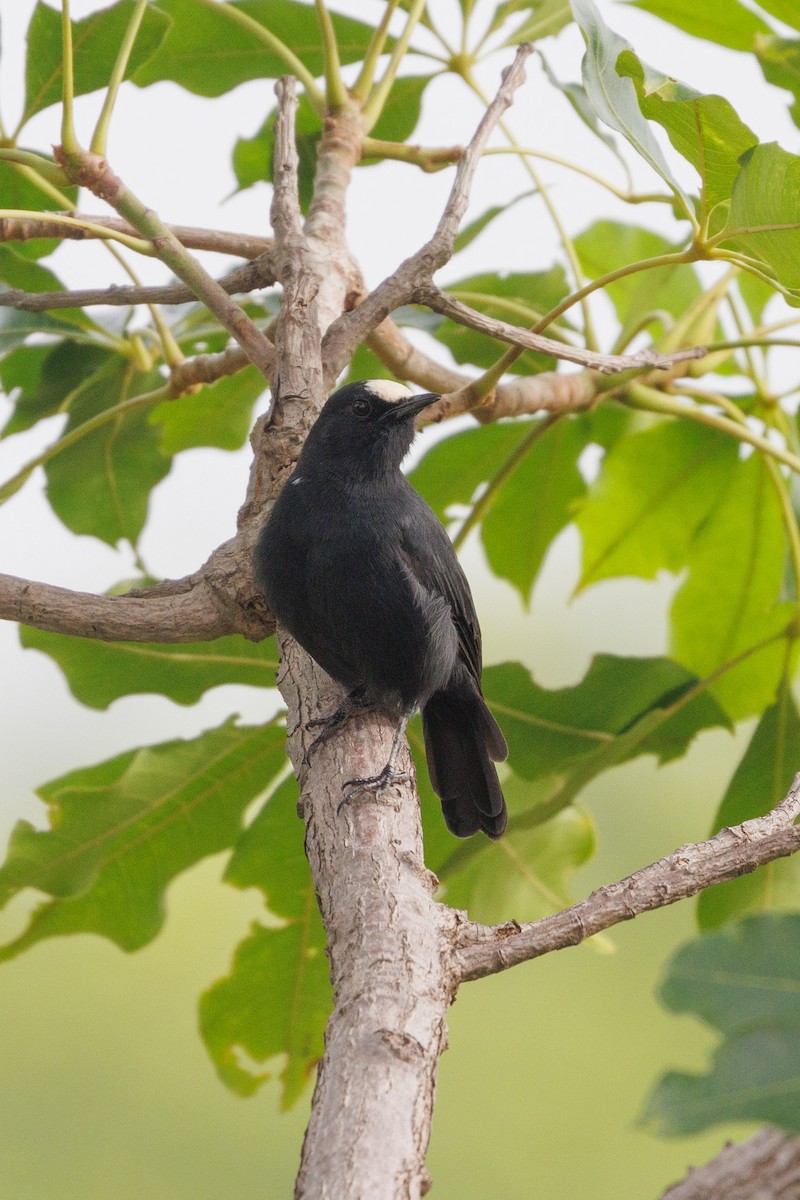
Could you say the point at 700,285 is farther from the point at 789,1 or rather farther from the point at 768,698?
the point at 768,698

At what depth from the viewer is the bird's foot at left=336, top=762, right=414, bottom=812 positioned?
6.47 feet

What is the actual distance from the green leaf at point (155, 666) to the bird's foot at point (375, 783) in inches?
38.7

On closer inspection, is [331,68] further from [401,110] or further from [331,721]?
[331,721]

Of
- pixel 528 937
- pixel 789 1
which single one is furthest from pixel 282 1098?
pixel 789 1

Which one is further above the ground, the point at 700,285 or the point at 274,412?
the point at 700,285

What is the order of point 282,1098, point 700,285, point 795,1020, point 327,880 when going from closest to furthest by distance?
point 795,1020 → point 327,880 → point 282,1098 → point 700,285

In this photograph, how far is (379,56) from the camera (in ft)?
9.98

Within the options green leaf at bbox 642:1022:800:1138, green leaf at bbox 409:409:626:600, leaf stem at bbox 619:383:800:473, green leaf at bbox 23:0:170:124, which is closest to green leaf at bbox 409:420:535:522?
green leaf at bbox 409:409:626:600

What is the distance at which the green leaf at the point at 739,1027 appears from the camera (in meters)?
1.37

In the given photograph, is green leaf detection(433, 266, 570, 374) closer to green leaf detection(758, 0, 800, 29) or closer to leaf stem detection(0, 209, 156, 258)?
green leaf detection(758, 0, 800, 29)

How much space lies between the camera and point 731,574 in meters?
3.51

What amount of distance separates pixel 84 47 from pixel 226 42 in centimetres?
58

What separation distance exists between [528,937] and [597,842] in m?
1.62

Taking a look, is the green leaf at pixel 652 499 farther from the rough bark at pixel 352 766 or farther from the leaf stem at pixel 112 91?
the leaf stem at pixel 112 91
